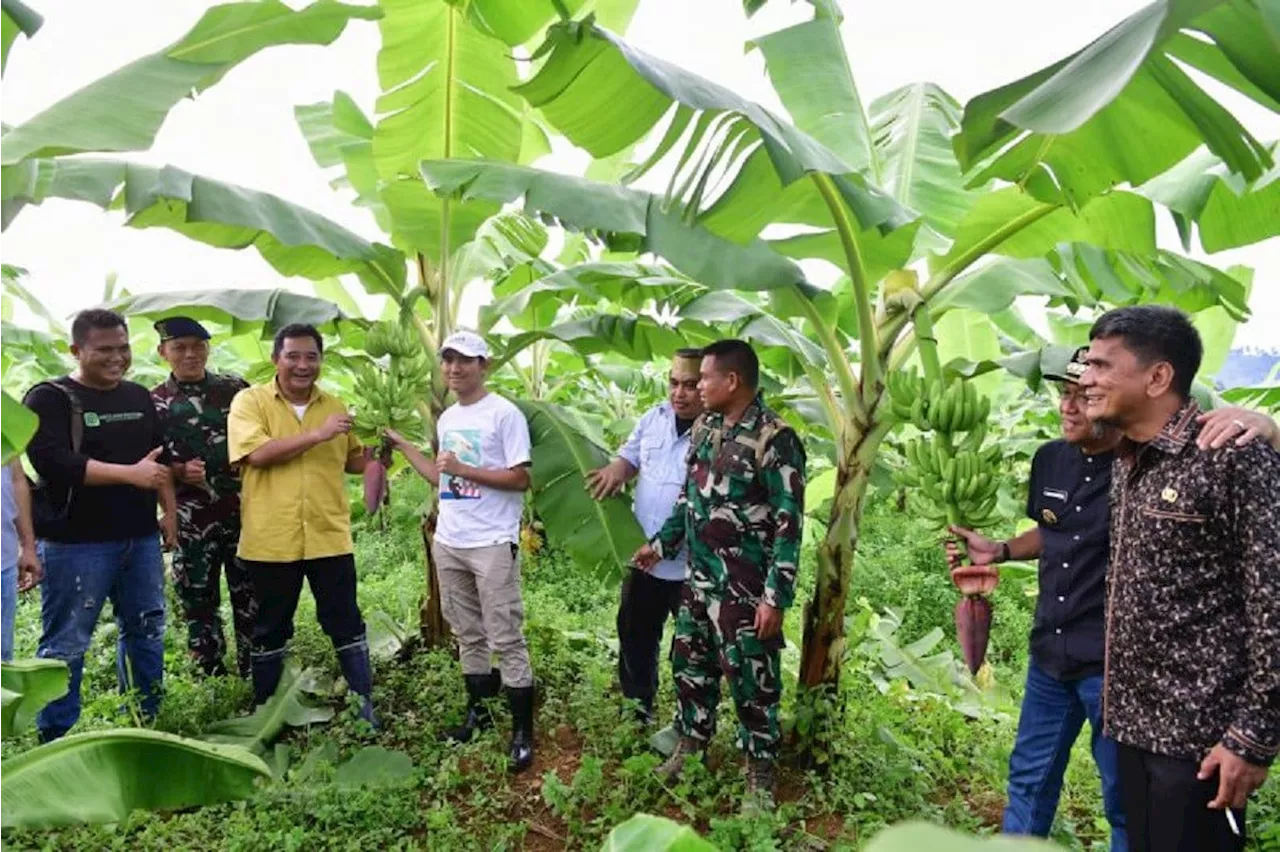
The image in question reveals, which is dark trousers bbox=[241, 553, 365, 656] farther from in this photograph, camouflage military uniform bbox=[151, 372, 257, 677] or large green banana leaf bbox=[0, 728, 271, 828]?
large green banana leaf bbox=[0, 728, 271, 828]

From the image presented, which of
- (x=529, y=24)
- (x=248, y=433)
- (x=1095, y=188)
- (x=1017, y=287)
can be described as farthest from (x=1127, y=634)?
(x=248, y=433)

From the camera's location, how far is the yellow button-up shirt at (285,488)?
144 inches

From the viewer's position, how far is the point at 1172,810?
6.54 ft

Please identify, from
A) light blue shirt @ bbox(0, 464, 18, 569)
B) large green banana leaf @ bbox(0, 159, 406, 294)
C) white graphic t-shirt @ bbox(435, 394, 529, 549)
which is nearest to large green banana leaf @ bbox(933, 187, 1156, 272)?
white graphic t-shirt @ bbox(435, 394, 529, 549)

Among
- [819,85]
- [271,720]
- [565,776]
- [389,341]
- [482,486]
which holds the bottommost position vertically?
[565,776]

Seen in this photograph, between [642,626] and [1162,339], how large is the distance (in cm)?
240

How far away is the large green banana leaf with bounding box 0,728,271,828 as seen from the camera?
1.83 m

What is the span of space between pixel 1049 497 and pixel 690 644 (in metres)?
1.37

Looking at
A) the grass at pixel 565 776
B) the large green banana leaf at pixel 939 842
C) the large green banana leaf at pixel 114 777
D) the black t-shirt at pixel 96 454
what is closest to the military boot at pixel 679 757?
the grass at pixel 565 776

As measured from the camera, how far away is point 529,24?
2.93m

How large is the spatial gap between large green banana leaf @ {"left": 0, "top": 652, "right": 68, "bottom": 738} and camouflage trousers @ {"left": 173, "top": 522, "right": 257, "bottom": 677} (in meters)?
2.00

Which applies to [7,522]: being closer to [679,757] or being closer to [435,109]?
[435,109]

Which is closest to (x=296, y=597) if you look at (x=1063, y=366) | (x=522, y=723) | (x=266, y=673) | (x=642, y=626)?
(x=266, y=673)

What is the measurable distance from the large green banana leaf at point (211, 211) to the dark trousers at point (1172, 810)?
2799mm
